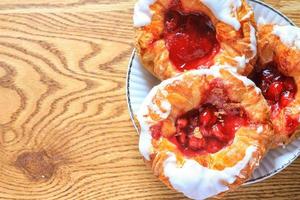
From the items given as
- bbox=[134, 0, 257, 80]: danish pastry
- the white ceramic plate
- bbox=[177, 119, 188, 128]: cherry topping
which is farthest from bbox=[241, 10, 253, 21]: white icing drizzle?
bbox=[177, 119, 188, 128]: cherry topping

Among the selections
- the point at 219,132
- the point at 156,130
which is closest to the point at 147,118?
the point at 156,130

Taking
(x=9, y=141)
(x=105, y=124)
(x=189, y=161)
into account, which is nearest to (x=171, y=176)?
(x=189, y=161)

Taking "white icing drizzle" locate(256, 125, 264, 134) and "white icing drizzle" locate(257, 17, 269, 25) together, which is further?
"white icing drizzle" locate(257, 17, 269, 25)

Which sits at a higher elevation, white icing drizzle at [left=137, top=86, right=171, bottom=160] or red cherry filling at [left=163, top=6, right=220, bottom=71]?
red cherry filling at [left=163, top=6, right=220, bottom=71]

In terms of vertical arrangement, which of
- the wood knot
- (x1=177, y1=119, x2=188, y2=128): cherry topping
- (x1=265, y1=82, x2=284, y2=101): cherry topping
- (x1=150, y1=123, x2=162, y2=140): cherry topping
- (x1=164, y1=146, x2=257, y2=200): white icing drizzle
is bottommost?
the wood knot

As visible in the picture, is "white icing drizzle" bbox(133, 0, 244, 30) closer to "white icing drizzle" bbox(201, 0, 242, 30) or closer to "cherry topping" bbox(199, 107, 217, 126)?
"white icing drizzle" bbox(201, 0, 242, 30)

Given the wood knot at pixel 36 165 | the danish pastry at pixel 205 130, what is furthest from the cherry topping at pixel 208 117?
the wood knot at pixel 36 165

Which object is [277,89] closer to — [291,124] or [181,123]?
[291,124]
